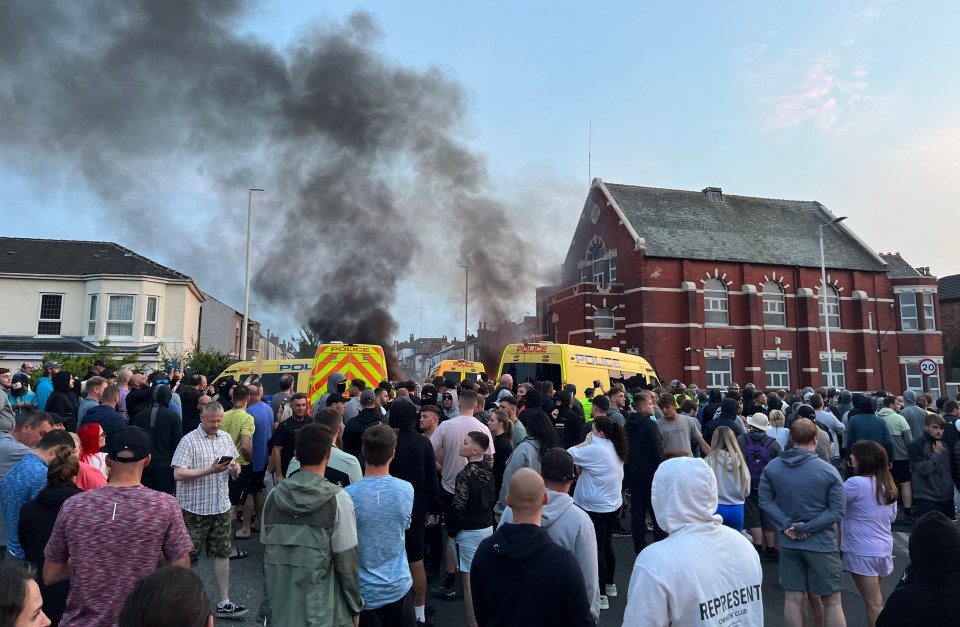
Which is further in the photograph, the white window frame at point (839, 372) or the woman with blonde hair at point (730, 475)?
the white window frame at point (839, 372)

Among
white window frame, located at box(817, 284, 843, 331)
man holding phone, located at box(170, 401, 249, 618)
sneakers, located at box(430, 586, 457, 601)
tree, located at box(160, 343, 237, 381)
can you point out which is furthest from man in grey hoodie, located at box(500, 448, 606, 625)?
white window frame, located at box(817, 284, 843, 331)

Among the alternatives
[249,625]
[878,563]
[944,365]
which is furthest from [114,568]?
[944,365]

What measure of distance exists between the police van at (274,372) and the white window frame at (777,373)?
27.4m

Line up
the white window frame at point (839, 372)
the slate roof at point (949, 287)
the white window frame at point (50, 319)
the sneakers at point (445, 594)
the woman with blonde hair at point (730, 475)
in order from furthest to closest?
the slate roof at point (949, 287), the white window frame at point (839, 372), the white window frame at point (50, 319), the sneakers at point (445, 594), the woman with blonde hair at point (730, 475)

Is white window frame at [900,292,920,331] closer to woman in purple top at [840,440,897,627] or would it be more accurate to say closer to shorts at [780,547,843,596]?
woman in purple top at [840,440,897,627]

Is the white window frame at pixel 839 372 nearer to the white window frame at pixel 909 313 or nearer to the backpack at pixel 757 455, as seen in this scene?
the white window frame at pixel 909 313


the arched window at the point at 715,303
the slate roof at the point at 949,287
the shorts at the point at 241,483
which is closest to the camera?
the shorts at the point at 241,483

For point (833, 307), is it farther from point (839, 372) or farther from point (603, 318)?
point (603, 318)

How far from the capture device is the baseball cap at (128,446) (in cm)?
307

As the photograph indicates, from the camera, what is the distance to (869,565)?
4.51 m

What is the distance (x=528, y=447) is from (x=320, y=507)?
8.48 ft

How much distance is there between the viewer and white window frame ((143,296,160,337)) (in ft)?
86.3

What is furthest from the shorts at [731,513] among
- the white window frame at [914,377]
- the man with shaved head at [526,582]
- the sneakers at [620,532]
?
the white window frame at [914,377]

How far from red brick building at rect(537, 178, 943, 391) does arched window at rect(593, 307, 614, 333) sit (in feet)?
0.27
